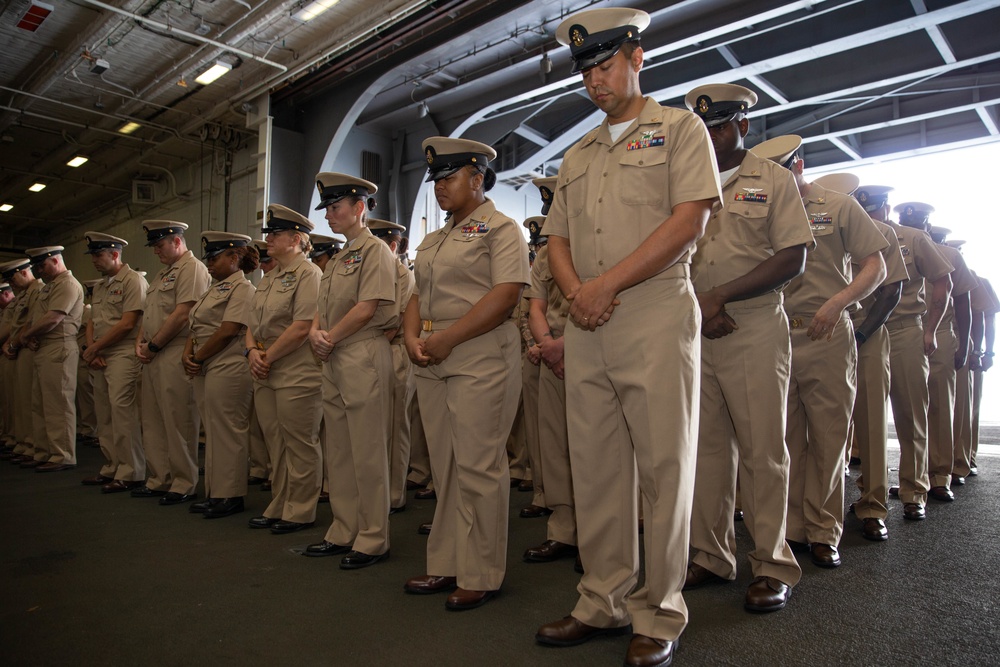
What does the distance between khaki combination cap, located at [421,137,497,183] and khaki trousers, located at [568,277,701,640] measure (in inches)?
37.4

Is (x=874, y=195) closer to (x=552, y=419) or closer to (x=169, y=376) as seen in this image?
(x=552, y=419)

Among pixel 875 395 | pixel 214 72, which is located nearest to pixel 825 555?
pixel 875 395

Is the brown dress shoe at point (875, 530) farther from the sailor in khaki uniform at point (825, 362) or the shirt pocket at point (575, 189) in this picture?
the shirt pocket at point (575, 189)

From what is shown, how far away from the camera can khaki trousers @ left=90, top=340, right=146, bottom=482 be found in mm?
4848

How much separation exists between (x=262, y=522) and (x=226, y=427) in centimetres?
66

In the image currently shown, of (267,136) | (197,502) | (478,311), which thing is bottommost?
(197,502)

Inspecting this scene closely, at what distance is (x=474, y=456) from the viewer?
99.4 inches

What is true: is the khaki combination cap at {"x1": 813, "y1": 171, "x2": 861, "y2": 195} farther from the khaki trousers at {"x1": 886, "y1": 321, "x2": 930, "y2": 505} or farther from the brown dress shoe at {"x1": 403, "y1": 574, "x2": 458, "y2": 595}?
the brown dress shoe at {"x1": 403, "y1": 574, "x2": 458, "y2": 595}

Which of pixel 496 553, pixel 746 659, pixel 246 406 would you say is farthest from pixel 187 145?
pixel 746 659

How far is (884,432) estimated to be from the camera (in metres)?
3.35

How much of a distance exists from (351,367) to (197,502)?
1917mm

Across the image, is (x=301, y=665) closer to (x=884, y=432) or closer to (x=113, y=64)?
(x=884, y=432)

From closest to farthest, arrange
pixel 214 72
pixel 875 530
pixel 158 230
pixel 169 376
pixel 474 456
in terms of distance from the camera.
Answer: pixel 474 456 → pixel 875 530 → pixel 169 376 → pixel 158 230 → pixel 214 72

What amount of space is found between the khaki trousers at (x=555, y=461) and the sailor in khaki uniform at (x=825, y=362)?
96cm
